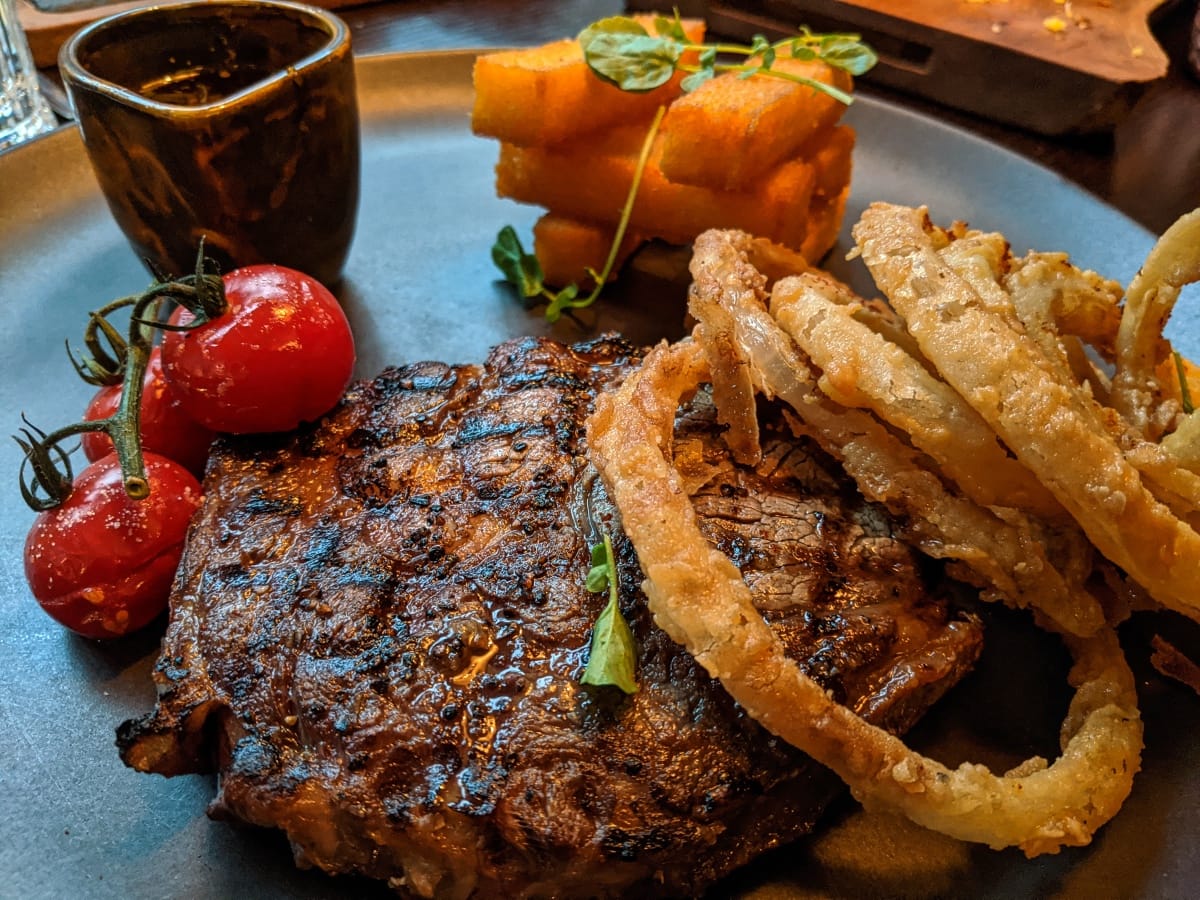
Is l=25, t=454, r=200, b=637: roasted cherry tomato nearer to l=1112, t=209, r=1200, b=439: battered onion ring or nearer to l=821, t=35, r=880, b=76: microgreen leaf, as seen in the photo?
l=1112, t=209, r=1200, b=439: battered onion ring

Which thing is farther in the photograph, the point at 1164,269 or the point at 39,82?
the point at 39,82

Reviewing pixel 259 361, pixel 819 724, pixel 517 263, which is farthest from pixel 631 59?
pixel 819 724

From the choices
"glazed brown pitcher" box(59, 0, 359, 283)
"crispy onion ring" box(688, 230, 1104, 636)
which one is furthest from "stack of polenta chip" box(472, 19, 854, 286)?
"crispy onion ring" box(688, 230, 1104, 636)

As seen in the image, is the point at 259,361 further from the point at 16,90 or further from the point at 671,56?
the point at 16,90

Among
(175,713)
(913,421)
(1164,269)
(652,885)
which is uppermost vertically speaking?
(1164,269)

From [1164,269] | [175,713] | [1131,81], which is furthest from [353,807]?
[1131,81]

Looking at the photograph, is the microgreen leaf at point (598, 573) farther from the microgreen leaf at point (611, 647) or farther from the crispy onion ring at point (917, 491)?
the crispy onion ring at point (917, 491)

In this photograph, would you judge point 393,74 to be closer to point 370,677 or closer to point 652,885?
point 370,677
